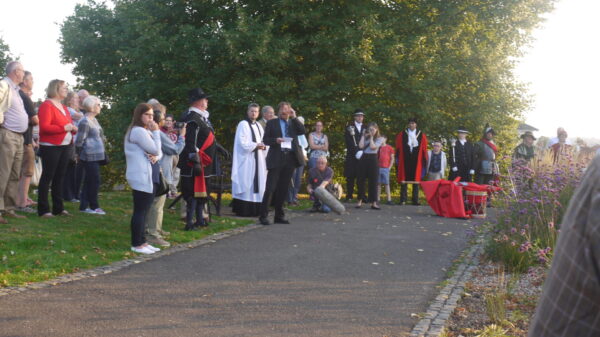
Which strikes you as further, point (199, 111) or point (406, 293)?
point (199, 111)

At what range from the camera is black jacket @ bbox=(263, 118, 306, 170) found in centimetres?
1198

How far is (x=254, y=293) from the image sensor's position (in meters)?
6.25

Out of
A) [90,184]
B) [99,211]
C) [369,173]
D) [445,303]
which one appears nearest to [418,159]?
[369,173]

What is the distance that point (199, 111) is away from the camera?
10867 mm

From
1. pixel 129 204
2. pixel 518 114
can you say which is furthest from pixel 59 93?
pixel 518 114

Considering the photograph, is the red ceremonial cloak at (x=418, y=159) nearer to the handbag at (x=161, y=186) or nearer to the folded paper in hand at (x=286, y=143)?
the folded paper in hand at (x=286, y=143)

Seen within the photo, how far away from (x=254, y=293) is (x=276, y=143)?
5962 mm

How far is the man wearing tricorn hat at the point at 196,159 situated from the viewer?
10500mm

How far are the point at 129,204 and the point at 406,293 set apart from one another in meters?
9.20

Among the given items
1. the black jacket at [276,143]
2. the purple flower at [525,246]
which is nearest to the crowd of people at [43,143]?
the black jacket at [276,143]

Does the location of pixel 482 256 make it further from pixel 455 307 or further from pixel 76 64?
pixel 76 64

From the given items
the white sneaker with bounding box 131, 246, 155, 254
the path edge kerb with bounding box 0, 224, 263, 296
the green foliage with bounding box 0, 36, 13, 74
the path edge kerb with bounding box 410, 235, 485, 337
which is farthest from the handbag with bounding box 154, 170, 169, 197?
the green foliage with bounding box 0, 36, 13, 74

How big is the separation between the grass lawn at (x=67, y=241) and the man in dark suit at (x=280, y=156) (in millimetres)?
630

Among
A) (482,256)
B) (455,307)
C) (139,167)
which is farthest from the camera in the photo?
(482,256)
